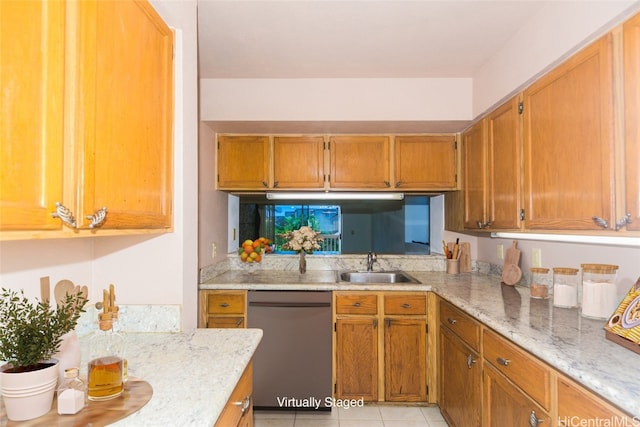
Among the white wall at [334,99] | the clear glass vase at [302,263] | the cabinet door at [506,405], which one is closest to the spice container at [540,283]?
the cabinet door at [506,405]

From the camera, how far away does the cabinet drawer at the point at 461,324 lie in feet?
A: 6.07

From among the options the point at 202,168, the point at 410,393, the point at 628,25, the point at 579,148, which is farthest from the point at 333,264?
the point at 628,25

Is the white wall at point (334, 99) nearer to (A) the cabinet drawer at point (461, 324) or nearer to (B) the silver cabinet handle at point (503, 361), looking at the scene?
(A) the cabinet drawer at point (461, 324)

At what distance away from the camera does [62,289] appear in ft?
4.19

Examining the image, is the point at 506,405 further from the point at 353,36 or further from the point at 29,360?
the point at 353,36

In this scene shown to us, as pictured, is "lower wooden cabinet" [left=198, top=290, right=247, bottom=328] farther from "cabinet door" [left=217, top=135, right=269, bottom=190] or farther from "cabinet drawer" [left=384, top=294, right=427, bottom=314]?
"cabinet drawer" [left=384, top=294, right=427, bottom=314]

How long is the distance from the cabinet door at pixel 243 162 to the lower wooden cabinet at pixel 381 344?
119 cm

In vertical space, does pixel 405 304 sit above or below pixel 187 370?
below

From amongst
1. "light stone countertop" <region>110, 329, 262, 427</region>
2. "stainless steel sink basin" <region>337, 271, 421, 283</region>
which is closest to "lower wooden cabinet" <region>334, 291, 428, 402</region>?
"stainless steel sink basin" <region>337, 271, 421, 283</region>

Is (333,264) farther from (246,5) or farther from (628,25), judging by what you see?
(628,25)

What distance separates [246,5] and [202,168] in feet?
4.24

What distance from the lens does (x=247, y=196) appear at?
3422 millimetres

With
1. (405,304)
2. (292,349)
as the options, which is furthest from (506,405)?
(292,349)

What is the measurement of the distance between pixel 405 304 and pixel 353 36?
190cm
